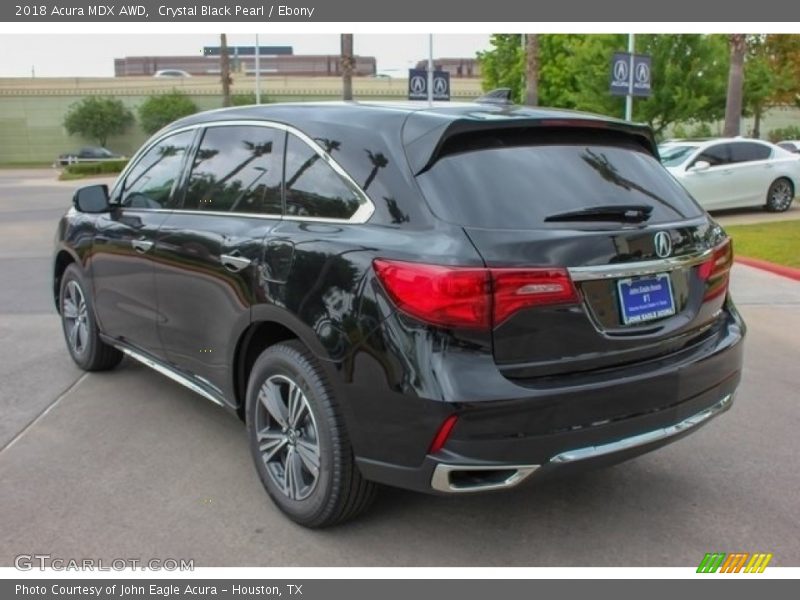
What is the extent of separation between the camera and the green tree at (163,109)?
59.8 meters

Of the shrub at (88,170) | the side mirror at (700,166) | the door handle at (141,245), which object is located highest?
the door handle at (141,245)

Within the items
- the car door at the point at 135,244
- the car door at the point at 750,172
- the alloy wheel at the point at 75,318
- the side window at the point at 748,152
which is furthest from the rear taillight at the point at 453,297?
the side window at the point at 748,152

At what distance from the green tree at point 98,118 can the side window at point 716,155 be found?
56313 millimetres

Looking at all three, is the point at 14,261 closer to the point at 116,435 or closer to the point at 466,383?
the point at 116,435

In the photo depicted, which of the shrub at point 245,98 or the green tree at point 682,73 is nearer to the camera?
the green tree at point 682,73

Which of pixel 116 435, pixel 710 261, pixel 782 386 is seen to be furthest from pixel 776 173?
pixel 116 435

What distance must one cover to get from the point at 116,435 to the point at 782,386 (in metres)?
4.38

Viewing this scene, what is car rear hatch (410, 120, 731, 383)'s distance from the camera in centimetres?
274

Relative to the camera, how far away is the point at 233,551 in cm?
319

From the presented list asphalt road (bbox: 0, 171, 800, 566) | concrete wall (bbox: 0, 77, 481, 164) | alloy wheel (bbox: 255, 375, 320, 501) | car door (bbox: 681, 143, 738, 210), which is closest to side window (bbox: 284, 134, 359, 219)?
alloy wheel (bbox: 255, 375, 320, 501)

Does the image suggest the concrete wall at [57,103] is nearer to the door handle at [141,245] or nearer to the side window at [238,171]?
the door handle at [141,245]

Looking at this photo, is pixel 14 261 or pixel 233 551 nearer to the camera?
pixel 233 551

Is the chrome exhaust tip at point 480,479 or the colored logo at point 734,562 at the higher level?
the chrome exhaust tip at point 480,479

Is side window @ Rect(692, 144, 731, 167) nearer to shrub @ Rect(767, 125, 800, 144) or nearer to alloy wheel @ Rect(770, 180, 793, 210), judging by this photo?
alloy wheel @ Rect(770, 180, 793, 210)
